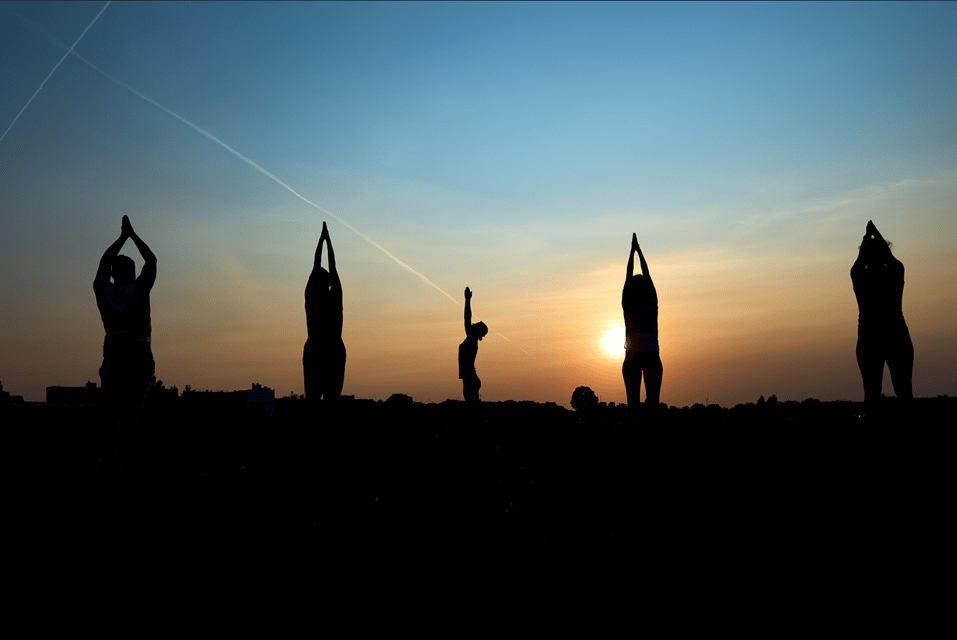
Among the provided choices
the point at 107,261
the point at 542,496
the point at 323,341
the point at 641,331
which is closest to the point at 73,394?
the point at 323,341

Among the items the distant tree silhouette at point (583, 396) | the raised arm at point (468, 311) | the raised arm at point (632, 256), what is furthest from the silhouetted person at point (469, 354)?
the distant tree silhouette at point (583, 396)

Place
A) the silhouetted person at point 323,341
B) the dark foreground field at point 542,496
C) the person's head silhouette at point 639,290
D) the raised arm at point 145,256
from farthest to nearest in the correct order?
the person's head silhouette at point 639,290 → the silhouetted person at point 323,341 → the raised arm at point 145,256 → the dark foreground field at point 542,496

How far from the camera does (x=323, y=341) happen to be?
12180 mm

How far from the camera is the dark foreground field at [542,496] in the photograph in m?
4.59

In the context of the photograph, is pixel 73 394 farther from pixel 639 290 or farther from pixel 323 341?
pixel 639 290

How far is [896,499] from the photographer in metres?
5.77

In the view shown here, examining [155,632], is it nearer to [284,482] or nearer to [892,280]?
[284,482]

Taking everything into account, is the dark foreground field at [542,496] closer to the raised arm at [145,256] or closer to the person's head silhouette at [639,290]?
the raised arm at [145,256]

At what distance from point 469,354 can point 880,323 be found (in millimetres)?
10433

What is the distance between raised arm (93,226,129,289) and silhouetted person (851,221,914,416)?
41.0 feet

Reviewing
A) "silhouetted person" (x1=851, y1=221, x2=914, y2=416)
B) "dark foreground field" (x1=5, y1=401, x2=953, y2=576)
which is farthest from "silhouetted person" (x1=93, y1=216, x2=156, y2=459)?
"silhouetted person" (x1=851, y1=221, x2=914, y2=416)

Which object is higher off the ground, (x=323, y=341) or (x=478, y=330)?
(x=478, y=330)

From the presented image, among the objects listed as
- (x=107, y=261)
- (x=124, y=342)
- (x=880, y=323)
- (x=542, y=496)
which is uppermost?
(x=107, y=261)

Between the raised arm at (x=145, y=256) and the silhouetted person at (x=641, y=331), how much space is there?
8.63 meters
